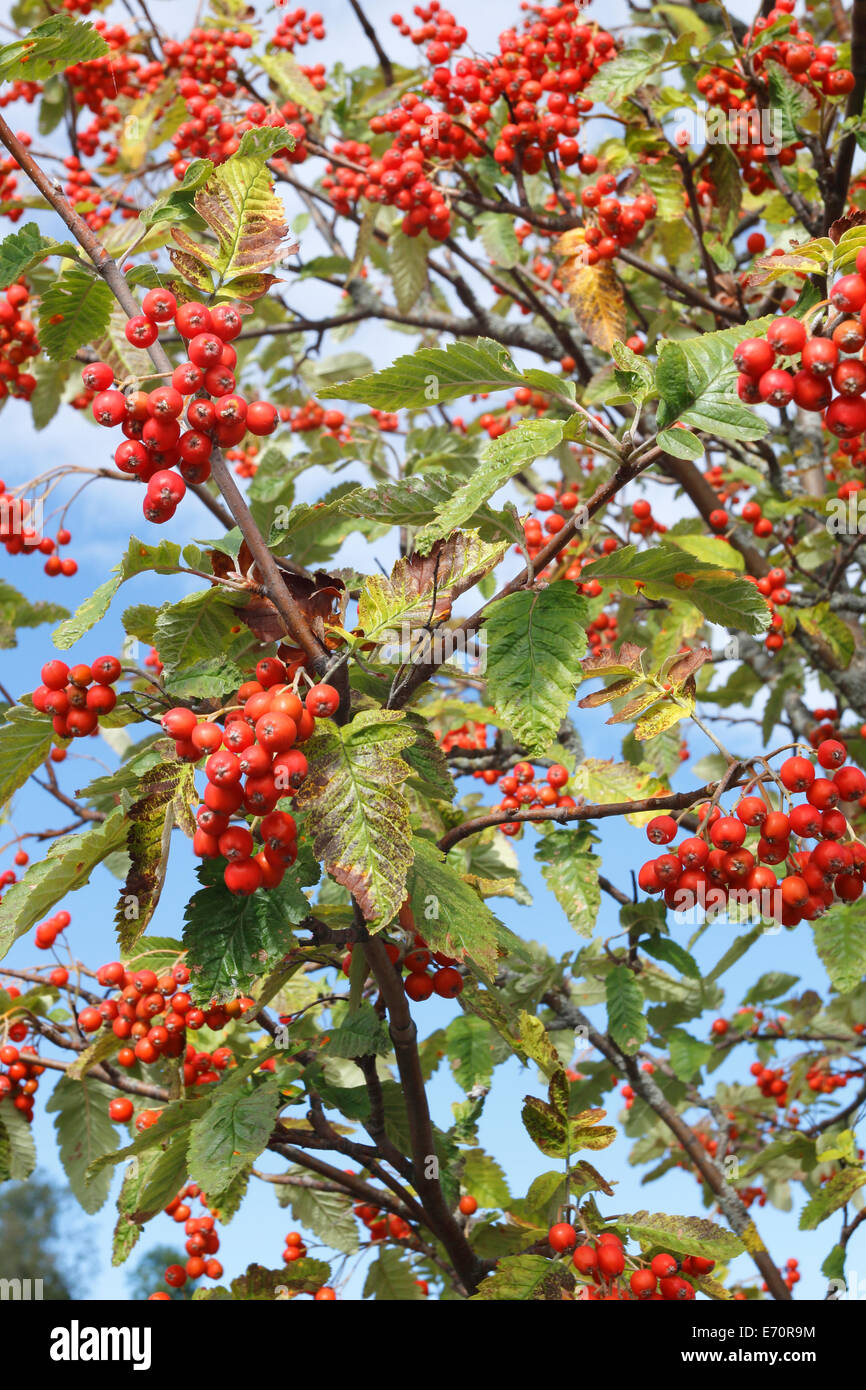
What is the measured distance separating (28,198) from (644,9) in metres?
5.24

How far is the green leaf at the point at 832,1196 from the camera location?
4258 millimetres

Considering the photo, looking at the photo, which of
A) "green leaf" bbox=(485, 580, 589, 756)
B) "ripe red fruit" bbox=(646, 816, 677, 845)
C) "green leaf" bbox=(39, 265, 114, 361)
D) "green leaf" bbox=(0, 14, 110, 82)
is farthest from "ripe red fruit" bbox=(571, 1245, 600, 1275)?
"green leaf" bbox=(0, 14, 110, 82)

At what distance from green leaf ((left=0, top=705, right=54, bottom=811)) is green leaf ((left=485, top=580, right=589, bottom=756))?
117 centimetres

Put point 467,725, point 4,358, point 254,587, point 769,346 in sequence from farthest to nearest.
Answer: point 467,725 < point 4,358 < point 254,587 < point 769,346

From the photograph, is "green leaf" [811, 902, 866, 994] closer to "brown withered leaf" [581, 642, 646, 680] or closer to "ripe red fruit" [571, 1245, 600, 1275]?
"ripe red fruit" [571, 1245, 600, 1275]

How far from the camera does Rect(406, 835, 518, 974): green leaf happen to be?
7.65 feet

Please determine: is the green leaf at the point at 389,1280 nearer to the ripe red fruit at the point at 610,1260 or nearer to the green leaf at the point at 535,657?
the ripe red fruit at the point at 610,1260

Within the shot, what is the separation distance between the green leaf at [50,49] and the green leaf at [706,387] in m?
1.72

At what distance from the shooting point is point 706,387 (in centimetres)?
227

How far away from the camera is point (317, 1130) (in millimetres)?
3334

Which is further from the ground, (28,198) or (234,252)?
(28,198)
